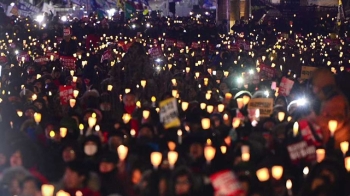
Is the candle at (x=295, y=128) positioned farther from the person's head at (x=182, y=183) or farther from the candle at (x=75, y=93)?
the candle at (x=75, y=93)

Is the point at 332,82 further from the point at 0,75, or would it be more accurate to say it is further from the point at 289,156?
the point at 0,75

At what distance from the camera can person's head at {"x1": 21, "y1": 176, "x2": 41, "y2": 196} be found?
6598 mm

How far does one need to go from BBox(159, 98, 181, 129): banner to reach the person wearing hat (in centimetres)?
184

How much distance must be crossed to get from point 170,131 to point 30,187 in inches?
108

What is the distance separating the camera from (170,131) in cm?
910

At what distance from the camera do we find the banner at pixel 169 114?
9273 mm

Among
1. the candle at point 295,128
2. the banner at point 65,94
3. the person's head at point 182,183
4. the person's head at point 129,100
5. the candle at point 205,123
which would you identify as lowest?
the banner at point 65,94

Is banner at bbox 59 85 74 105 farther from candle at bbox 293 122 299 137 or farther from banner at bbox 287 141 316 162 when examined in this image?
banner at bbox 287 141 316 162

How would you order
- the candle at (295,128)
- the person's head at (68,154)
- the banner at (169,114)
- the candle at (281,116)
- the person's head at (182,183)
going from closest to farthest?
the person's head at (182,183), the person's head at (68,154), the candle at (295,128), the banner at (169,114), the candle at (281,116)

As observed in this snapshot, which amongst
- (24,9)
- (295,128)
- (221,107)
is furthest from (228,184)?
(24,9)

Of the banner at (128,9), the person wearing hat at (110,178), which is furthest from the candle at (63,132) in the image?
the banner at (128,9)

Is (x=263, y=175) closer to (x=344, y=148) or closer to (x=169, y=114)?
(x=344, y=148)

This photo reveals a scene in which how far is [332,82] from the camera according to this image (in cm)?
953

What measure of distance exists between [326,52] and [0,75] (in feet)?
29.7
